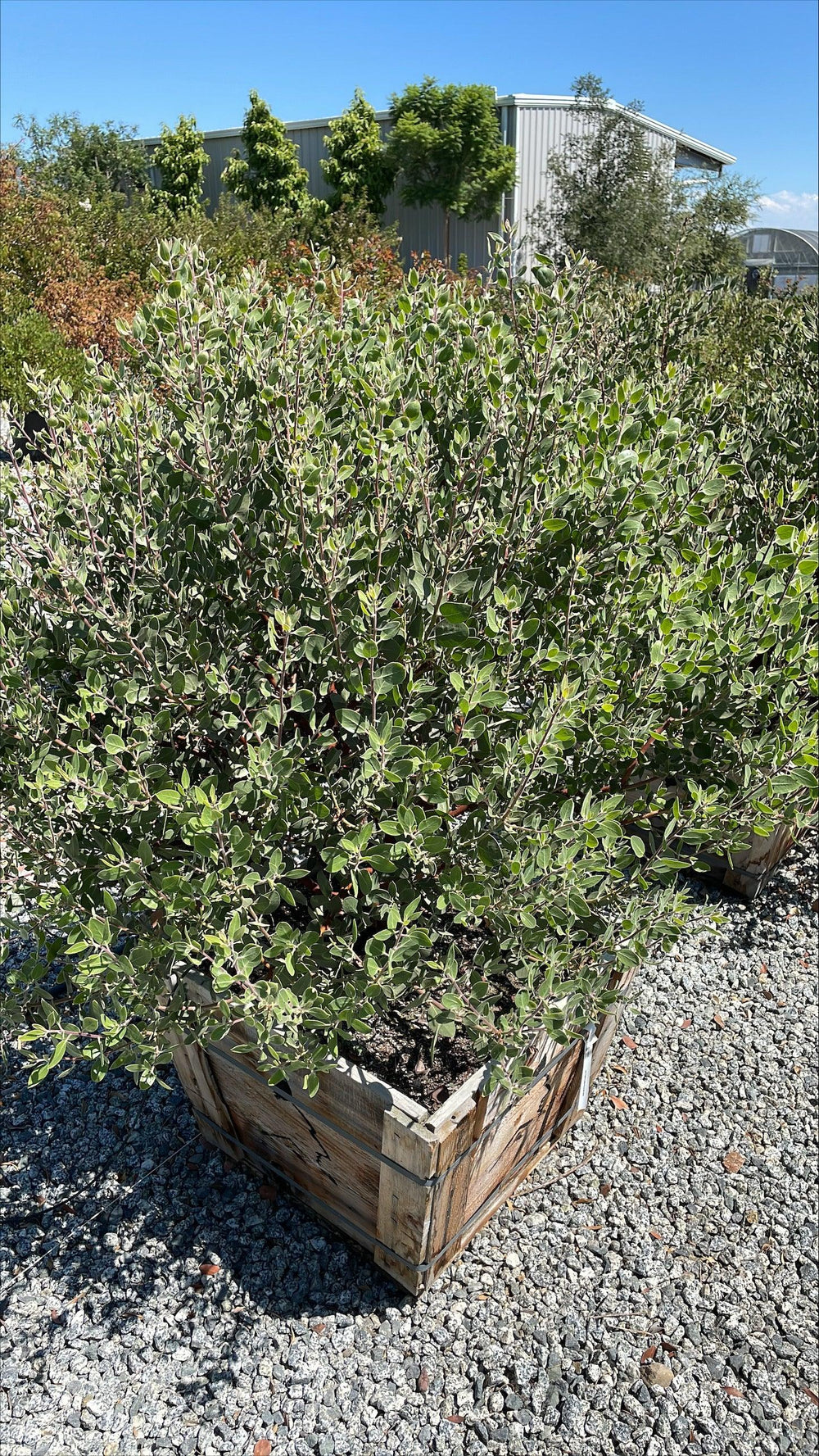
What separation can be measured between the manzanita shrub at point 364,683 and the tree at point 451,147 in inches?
1257

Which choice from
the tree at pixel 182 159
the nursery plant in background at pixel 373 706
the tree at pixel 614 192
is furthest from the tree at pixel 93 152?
the nursery plant in background at pixel 373 706

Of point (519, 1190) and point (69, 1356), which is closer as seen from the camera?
point (69, 1356)

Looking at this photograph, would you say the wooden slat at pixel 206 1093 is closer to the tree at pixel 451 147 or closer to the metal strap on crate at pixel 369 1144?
the metal strap on crate at pixel 369 1144

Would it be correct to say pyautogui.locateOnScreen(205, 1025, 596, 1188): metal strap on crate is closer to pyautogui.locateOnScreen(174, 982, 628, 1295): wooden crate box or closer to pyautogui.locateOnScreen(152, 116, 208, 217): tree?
pyautogui.locateOnScreen(174, 982, 628, 1295): wooden crate box

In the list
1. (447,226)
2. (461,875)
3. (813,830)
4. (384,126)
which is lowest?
(813,830)

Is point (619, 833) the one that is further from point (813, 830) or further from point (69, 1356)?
point (813, 830)

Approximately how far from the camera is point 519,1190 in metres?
2.59

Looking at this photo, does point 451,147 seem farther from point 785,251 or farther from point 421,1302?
point 421,1302

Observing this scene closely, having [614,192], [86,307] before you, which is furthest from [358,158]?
[86,307]

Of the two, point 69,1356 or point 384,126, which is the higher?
point 384,126

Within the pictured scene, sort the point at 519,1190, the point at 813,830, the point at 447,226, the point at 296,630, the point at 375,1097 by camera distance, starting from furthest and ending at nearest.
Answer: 1. the point at 447,226
2. the point at 813,830
3. the point at 519,1190
4. the point at 375,1097
5. the point at 296,630

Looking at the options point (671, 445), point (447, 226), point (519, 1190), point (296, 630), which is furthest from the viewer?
point (447, 226)

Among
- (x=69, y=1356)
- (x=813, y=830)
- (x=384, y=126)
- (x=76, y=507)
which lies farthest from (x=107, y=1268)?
(x=384, y=126)

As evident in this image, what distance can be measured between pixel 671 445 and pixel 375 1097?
170cm
